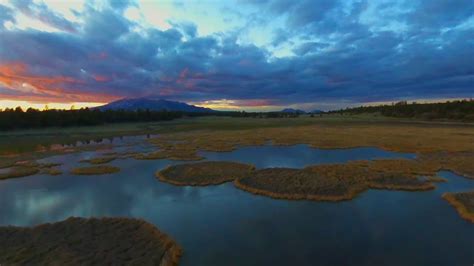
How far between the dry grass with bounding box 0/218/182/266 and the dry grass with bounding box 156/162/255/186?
9.01m

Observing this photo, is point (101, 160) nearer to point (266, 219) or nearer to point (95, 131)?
point (266, 219)

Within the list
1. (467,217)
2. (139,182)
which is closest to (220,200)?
(139,182)

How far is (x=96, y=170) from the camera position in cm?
2859

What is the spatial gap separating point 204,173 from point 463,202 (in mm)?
A: 18532

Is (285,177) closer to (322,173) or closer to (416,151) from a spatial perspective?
(322,173)

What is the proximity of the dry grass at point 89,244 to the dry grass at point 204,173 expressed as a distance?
9.01m

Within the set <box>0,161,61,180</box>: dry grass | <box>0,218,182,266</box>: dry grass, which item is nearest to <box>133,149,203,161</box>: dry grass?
<box>0,161,61,180</box>: dry grass

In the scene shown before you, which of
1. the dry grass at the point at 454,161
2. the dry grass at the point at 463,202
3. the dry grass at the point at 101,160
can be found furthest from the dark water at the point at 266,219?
the dry grass at the point at 101,160

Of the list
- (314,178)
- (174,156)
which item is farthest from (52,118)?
(314,178)

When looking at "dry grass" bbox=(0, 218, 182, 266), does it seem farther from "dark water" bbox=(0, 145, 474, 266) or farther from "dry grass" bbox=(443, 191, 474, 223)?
"dry grass" bbox=(443, 191, 474, 223)

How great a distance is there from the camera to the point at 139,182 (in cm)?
2412

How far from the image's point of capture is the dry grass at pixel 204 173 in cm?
2398

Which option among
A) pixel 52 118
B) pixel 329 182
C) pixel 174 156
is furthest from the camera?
pixel 52 118

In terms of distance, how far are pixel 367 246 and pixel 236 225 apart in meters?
6.06
